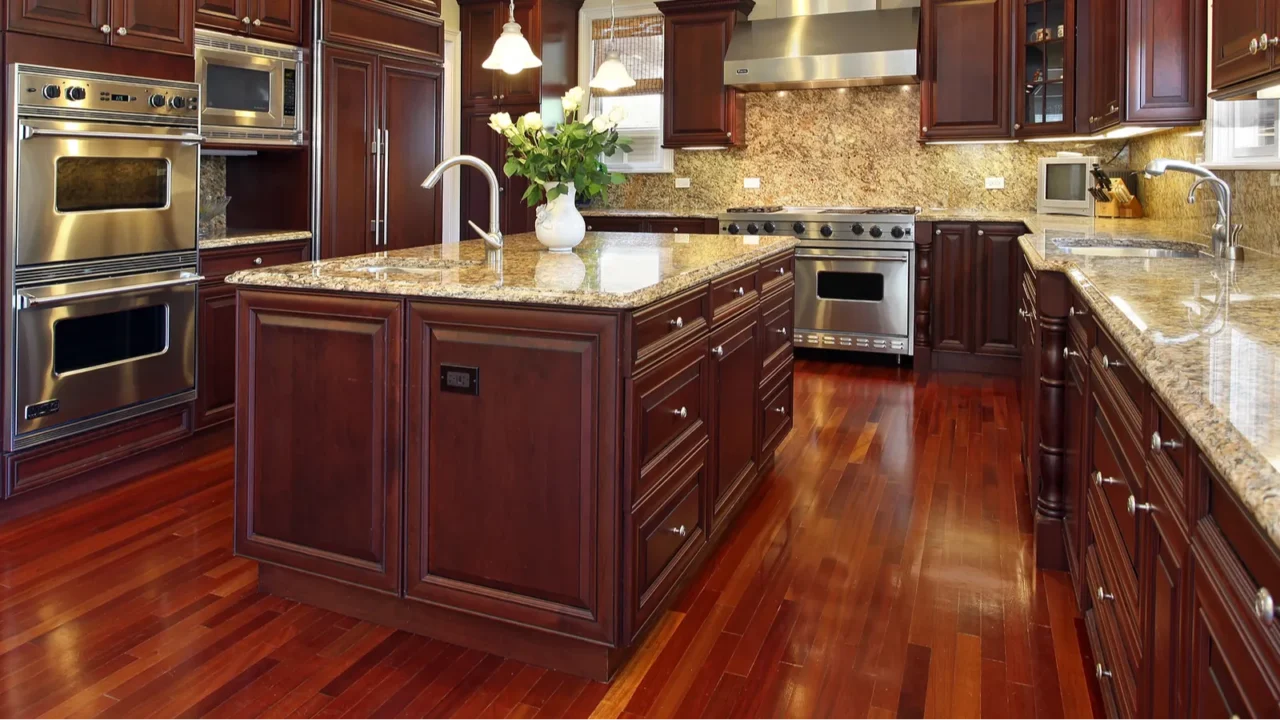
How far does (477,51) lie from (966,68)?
3.47 metres

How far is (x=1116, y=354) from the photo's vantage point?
5.93 feet

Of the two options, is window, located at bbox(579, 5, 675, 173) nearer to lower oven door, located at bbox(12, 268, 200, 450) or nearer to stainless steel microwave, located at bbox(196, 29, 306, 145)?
stainless steel microwave, located at bbox(196, 29, 306, 145)

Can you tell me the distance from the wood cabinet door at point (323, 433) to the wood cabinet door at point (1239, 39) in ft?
6.82

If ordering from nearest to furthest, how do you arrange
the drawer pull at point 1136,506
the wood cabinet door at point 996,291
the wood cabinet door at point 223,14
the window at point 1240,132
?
the drawer pull at point 1136,506
the window at point 1240,132
the wood cabinet door at point 223,14
the wood cabinet door at point 996,291

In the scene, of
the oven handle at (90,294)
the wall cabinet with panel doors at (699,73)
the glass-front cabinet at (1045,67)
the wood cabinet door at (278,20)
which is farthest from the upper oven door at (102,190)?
the glass-front cabinet at (1045,67)

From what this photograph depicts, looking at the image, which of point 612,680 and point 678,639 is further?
point 678,639

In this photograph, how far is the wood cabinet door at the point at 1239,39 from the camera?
2.14m

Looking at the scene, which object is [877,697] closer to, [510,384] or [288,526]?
[510,384]

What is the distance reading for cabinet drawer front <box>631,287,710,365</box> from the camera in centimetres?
212

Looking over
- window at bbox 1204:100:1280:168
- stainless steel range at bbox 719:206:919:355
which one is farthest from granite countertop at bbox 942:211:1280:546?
stainless steel range at bbox 719:206:919:355

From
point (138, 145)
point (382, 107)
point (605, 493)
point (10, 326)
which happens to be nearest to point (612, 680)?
point (605, 493)

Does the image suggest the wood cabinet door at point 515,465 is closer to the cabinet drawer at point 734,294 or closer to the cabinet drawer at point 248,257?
the cabinet drawer at point 734,294

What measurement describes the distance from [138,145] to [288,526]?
1.84 metres

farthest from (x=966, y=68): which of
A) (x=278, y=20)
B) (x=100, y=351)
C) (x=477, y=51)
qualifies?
(x=100, y=351)
